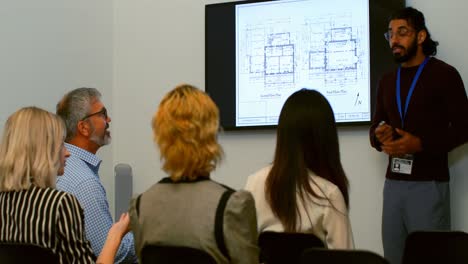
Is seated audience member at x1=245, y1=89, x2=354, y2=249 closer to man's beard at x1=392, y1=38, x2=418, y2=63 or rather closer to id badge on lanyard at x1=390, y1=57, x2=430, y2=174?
id badge on lanyard at x1=390, y1=57, x2=430, y2=174

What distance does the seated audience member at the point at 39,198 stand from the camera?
2416 mm

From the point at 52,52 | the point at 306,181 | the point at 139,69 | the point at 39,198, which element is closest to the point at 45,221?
the point at 39,198

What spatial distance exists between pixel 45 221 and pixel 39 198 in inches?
3.5

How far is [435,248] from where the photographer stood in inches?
96.3

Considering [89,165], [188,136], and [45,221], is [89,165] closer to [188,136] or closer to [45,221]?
[45,221]

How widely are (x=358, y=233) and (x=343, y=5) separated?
5.26ft

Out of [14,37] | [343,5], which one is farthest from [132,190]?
[343,5]

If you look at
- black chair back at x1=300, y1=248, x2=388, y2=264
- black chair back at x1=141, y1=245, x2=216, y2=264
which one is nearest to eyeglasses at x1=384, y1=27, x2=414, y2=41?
black chair back at x1=300, y1=248, x2=388, y2=264

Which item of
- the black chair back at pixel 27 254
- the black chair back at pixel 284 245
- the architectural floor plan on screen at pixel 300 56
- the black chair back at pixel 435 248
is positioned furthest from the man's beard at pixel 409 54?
the black chair back at pixel 27 254

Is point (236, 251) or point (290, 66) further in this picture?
point (290, 66)

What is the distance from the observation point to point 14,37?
15.7ft

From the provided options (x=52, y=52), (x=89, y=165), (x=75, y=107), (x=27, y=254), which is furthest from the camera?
(x=52, y=52)

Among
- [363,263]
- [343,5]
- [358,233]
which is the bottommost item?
[358,233]

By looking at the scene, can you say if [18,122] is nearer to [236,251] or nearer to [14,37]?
[236,251]
